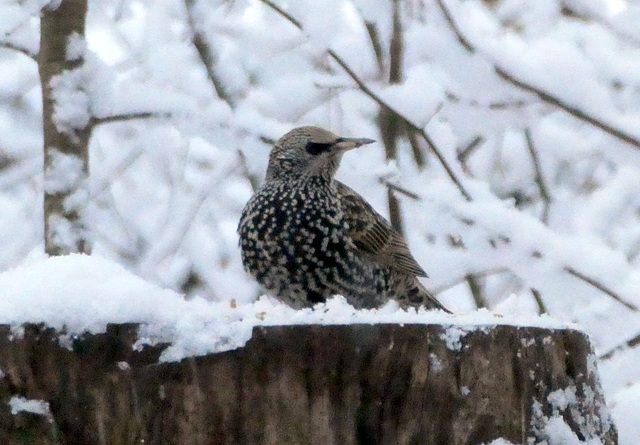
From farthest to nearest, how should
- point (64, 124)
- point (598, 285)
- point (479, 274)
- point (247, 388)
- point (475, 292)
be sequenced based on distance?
point (475, 292)
point (479, 274)
point (64, 124)
point (598, 285)
point (247, 388)

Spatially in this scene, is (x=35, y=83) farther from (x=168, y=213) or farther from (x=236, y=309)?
(x=236, y=309)

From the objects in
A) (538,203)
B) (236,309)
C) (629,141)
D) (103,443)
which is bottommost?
(103,443)

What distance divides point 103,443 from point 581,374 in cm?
104

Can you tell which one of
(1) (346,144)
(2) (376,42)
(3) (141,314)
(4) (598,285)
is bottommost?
(3) (141,314)

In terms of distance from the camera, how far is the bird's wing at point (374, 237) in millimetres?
4395

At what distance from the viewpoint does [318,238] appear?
424 cm

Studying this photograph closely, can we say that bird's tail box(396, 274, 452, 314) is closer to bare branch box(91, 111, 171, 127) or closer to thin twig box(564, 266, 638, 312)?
thin twig box(564, 266, 638, 312)

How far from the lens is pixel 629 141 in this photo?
3.94m

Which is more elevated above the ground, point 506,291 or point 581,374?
point 506,291

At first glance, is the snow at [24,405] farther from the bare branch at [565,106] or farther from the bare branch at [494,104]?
the bare branch at [494,104]

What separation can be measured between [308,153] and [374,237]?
0.46m

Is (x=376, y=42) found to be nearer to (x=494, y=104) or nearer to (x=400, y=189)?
(x=494, y=104)

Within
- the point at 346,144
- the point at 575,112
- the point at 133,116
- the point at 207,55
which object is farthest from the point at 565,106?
the point at 207,55


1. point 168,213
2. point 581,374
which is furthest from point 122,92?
point 581,374
